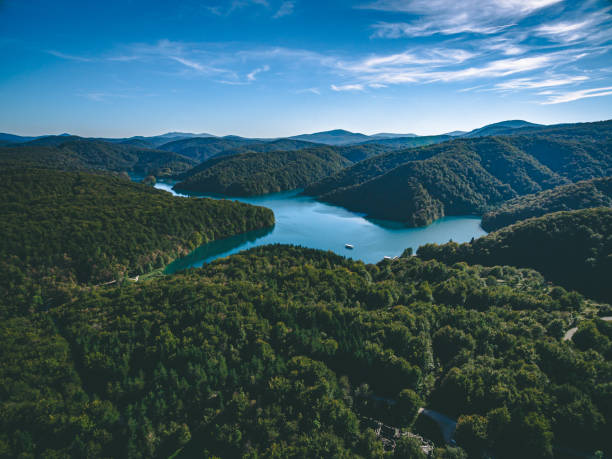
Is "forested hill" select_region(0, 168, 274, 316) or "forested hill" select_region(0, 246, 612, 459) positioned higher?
"forested hill" select_region(0, 168, 274, 316)

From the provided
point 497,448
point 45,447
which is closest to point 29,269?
point 45,447

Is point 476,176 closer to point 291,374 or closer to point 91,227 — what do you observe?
point 291,374

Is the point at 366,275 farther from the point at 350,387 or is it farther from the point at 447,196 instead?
the point at 447,196

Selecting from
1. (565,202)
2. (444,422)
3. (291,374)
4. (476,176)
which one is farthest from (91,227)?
(476,176)

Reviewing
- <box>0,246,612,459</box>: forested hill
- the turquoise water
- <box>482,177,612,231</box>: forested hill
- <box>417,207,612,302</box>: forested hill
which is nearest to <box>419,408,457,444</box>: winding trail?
<box>0,246,612,459</box>: forested hill

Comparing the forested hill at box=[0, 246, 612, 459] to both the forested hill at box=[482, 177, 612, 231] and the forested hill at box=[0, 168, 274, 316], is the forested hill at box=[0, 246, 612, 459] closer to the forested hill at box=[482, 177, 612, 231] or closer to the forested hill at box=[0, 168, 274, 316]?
the forested hill at box=[0, 168, 274, 316]

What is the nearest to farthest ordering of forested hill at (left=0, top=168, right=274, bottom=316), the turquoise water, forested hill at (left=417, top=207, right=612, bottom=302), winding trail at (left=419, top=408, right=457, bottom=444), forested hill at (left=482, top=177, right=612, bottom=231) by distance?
1. winding trail at (left=419, top=408, right=457, bottom=444)
2. forested hill at (left=417, top=207, right=612, bottom=302)
3. forested hill at (left=0, top=168, right=274, bottom=316)
4. the turquoise water
5. forested hill at (left=482, top=177, right=612, bottom=231)
